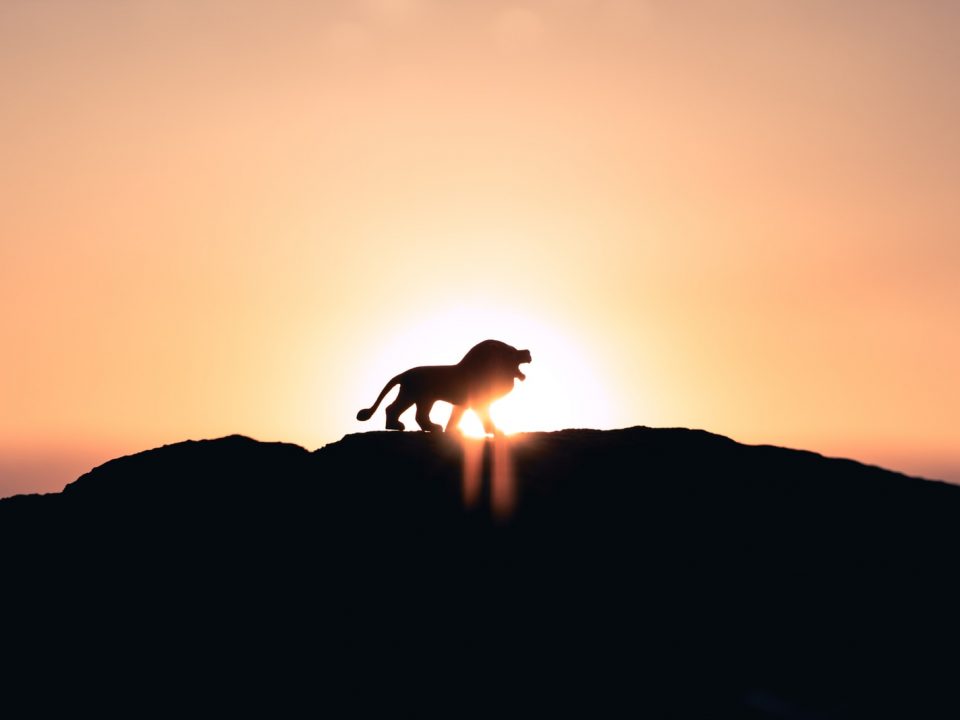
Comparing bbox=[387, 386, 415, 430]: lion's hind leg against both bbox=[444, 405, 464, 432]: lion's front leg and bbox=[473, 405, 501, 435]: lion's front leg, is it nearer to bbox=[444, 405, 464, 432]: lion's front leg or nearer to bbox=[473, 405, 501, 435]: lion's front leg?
bbox=[444, 405, 464, 432]: lion's front leg

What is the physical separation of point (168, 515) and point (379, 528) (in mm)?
3233

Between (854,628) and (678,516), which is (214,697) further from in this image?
(854,628)

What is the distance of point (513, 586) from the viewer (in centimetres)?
1305

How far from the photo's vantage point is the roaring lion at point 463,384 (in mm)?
15703

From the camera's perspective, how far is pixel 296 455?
53.0 feet

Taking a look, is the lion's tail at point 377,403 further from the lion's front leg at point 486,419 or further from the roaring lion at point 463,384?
the lion's front leg at point 486,419

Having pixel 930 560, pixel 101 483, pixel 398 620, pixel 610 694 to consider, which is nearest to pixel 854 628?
pixel 930 560

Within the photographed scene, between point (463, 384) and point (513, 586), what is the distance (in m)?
3.70

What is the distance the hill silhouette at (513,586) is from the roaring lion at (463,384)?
2.05 feet

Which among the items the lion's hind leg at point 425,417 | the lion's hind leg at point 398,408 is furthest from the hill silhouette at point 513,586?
the lion's hind leg at point 398,408

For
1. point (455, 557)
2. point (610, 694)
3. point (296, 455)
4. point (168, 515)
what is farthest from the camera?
point (296, 455)

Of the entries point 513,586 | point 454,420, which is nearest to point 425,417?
point 454,420

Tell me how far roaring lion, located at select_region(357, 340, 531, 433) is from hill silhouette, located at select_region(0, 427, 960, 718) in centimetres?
62

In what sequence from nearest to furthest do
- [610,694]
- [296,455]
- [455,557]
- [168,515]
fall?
1. [610,694]
2. [455,557]
3. [168,515]
4. [296,455]
